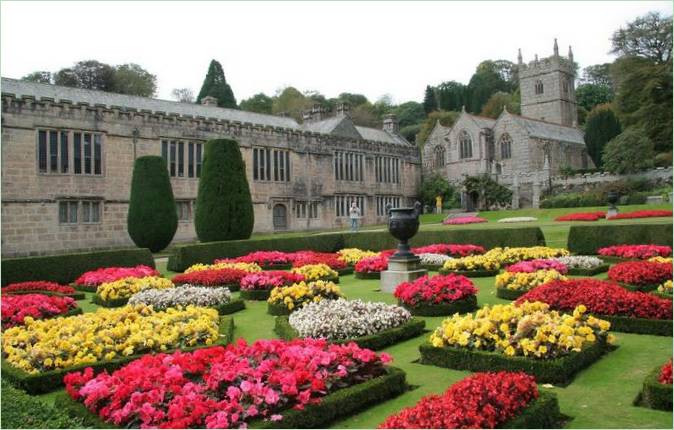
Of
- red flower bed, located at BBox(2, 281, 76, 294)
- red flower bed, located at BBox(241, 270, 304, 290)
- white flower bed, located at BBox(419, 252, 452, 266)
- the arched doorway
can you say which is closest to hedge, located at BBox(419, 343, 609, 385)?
red flower bed, located at BBox(241, 270, 304, 290)

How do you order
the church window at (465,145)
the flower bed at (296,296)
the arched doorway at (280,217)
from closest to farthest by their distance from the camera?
the flower bed at (296,296)
the arched doorway at (280,217)
the church window at (465,145)

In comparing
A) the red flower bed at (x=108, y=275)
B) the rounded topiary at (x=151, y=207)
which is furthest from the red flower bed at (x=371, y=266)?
the rounded topiary at (x=151, y=207)

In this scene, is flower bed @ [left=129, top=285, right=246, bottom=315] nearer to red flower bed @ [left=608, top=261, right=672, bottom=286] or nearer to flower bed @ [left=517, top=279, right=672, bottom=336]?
flower bed @ [left=517, top=279, right=672, bottom=336]

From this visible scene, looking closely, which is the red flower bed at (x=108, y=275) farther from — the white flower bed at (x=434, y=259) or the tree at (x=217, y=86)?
the tree at (x=217, y=86)

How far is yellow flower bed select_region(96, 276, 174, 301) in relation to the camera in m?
14.0

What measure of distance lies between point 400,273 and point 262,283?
3.64 meters

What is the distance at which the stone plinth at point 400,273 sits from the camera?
13.8 m

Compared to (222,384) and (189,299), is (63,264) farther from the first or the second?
(222,384)

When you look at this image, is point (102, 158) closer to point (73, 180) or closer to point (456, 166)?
point (73, 180)

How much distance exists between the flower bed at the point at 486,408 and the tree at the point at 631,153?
4418 centimetres

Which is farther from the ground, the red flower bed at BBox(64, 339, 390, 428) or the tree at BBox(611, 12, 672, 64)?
the tree at BBox(611, 12, 672, 64)

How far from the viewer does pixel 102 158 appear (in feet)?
101

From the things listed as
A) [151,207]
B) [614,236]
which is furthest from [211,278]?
[614,236]

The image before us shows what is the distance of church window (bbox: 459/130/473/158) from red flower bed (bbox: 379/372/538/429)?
58351 mm
